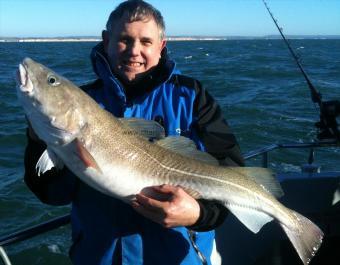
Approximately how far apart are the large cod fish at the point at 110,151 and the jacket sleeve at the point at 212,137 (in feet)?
0.25

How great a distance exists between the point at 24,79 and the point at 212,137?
1.29 meters

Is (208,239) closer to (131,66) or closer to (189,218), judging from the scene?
(189,218)

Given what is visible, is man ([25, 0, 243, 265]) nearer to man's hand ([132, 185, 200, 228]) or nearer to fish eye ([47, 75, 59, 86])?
man's hand ([132, 185, 200, 228])

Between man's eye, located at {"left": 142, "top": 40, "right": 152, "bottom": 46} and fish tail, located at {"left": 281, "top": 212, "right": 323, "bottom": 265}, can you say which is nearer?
man's eye, located at {"left": 142, "top": 40, "right": 152, "bottom": 46}

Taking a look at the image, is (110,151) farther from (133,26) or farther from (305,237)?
(305,237)

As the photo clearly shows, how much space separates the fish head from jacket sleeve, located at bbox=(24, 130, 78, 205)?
7.6 inches

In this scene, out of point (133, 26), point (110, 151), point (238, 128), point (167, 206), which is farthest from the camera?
point (238, 128)

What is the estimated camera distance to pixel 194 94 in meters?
3.26

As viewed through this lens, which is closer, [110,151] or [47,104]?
[47,104]

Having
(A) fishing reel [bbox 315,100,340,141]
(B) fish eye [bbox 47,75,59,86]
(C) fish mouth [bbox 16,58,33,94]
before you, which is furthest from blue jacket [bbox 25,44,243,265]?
(A) fishing reel [bbox 315,100,340,141]

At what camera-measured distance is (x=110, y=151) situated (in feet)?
10.2

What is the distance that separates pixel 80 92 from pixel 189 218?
1.09m

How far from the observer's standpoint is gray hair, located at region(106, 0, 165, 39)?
323 centimetres

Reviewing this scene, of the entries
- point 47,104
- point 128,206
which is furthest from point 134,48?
point 128,206
